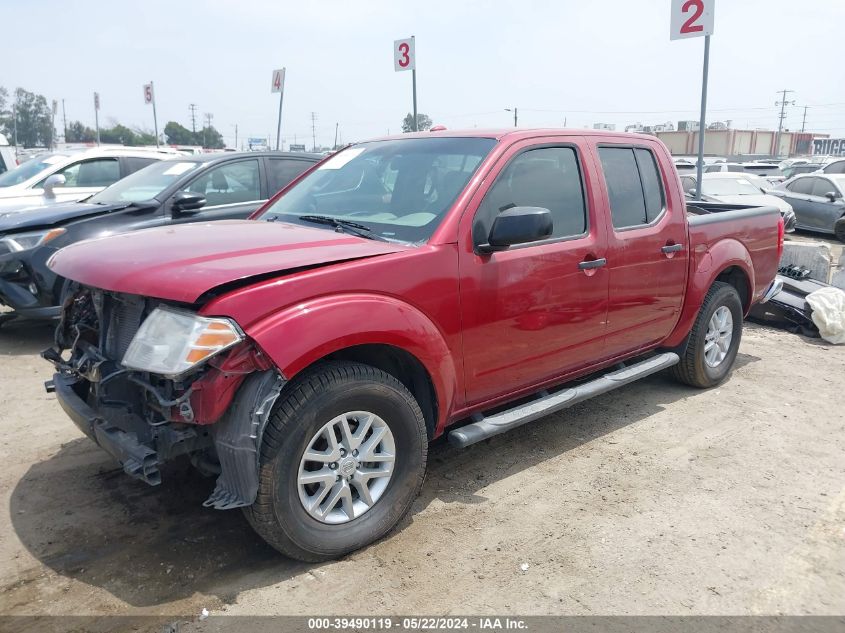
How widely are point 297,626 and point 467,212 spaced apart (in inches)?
79.4

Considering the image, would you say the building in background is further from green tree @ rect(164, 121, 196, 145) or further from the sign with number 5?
the sign with number 5

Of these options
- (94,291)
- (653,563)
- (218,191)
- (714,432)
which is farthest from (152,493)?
(218,191)

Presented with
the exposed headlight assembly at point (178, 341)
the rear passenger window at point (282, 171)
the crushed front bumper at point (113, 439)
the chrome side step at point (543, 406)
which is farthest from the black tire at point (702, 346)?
the rear passenger window at point (282, 171)

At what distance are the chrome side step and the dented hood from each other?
3.30 ft

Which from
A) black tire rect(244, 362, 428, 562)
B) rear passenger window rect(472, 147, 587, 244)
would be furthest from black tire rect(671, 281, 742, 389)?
black tire rect(244, 362, 428, 562)

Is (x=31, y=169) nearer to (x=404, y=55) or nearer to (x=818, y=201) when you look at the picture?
(x=404, y=55)

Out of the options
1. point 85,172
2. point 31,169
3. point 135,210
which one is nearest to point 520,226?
point 135,210

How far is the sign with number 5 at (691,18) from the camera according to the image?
7.84 meters

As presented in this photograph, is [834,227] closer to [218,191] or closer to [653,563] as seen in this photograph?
[218,191]

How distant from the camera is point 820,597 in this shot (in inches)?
112

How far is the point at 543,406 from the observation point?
382cm

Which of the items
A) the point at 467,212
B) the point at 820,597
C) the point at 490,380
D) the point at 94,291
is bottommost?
the point at 820,597

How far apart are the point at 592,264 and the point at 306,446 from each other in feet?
6.75

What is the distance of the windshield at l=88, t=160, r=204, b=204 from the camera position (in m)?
6.88
